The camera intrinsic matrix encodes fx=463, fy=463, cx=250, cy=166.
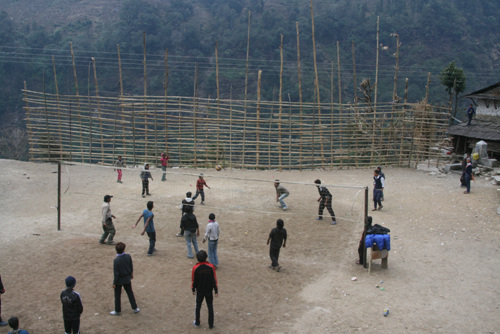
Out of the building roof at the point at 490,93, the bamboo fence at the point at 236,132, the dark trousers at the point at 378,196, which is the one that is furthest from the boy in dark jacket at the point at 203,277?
the building roof at the point at 490,93

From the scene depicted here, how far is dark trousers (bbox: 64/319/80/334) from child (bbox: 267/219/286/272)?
369cm

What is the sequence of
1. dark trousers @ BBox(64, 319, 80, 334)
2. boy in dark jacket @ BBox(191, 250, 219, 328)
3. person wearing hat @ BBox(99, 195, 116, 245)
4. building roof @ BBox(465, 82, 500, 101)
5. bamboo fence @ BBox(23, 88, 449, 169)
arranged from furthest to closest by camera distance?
building roof @ BBox(465, 82, 500, 101)
bamboo fence @ BBox(23, 88, 449, 169)
person wearing hat @ BBox(99, 195, 116, 245)
boy in dark jacket @ BBox(191, 250, 219, 328)
dark trousers @ BBox(64, 319, 80, 334)

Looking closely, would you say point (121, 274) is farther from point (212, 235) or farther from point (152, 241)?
point (152, 241)

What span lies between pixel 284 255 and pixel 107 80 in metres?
40.2

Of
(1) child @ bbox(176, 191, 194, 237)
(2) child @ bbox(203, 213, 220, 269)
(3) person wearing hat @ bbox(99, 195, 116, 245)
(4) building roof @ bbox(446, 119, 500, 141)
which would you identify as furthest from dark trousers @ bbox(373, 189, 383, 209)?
(4) building roof @ bbox(446, 119, 500, 141)

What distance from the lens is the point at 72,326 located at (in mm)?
6527

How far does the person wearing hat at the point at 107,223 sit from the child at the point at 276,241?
3592mm

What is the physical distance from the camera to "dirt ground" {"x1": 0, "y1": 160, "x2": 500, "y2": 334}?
24.0 feet

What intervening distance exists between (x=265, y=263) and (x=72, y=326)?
4050 millimetres

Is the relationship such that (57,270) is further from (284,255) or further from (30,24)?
(30,24)

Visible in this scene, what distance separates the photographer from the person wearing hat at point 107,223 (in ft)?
32.7

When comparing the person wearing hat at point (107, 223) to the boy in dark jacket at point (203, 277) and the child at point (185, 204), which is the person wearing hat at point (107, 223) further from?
the boy in dark jacket at point (203, 277)

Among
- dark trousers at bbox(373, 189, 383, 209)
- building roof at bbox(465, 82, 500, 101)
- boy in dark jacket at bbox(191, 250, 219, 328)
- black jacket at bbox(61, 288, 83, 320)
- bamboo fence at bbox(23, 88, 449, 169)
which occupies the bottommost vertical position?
black jacket at bbox(61, 288, 83, 320)

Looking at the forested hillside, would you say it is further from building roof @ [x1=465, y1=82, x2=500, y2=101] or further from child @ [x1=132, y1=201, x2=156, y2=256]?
child @ [x1=132, y1=201, x2=156, y2=256]
